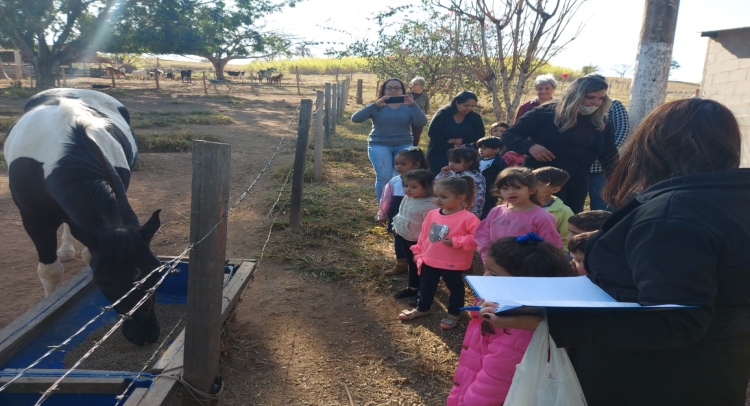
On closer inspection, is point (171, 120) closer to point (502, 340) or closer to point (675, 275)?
point (502, 340)

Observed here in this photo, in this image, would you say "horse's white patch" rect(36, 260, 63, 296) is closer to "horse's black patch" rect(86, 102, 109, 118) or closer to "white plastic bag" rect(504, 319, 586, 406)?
"horse's black patch" rect(86, 102, 109, 118)

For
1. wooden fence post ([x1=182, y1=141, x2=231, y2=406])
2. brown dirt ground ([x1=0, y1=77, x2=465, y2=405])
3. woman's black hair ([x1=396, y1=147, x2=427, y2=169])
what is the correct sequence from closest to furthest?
wooden fence post ([x1=182, y1=141, x2=231, y2=406])
brown dirt ground ([x1=0, y1=77, x2=465, y2=405])
woman's black hair ([x1=396, y1=147, x2=427, y2=169])

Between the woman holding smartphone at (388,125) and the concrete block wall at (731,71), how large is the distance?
5192 millimetres

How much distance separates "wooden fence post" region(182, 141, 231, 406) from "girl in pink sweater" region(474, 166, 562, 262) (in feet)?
5.29

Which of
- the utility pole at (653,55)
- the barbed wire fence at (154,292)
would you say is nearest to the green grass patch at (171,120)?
the barbed wire fence at (154,292)

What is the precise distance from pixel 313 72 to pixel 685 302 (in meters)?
46.0

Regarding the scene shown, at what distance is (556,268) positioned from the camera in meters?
1.82

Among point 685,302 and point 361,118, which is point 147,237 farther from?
point 361,118

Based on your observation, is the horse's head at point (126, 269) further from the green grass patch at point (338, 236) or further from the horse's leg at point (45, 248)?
the green grass patch at point (338, 236)

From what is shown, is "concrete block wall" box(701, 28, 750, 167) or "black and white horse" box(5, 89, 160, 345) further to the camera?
"concrete block wall" box(701, 28, 750, 167)

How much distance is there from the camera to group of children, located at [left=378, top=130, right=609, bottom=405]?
1.83m

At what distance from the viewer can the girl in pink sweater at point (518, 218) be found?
9.53ft

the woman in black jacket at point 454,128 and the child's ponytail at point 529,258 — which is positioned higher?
the woman in black jacket at point 454,128

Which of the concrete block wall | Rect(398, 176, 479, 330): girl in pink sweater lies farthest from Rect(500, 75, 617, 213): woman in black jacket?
the concrete block wall
